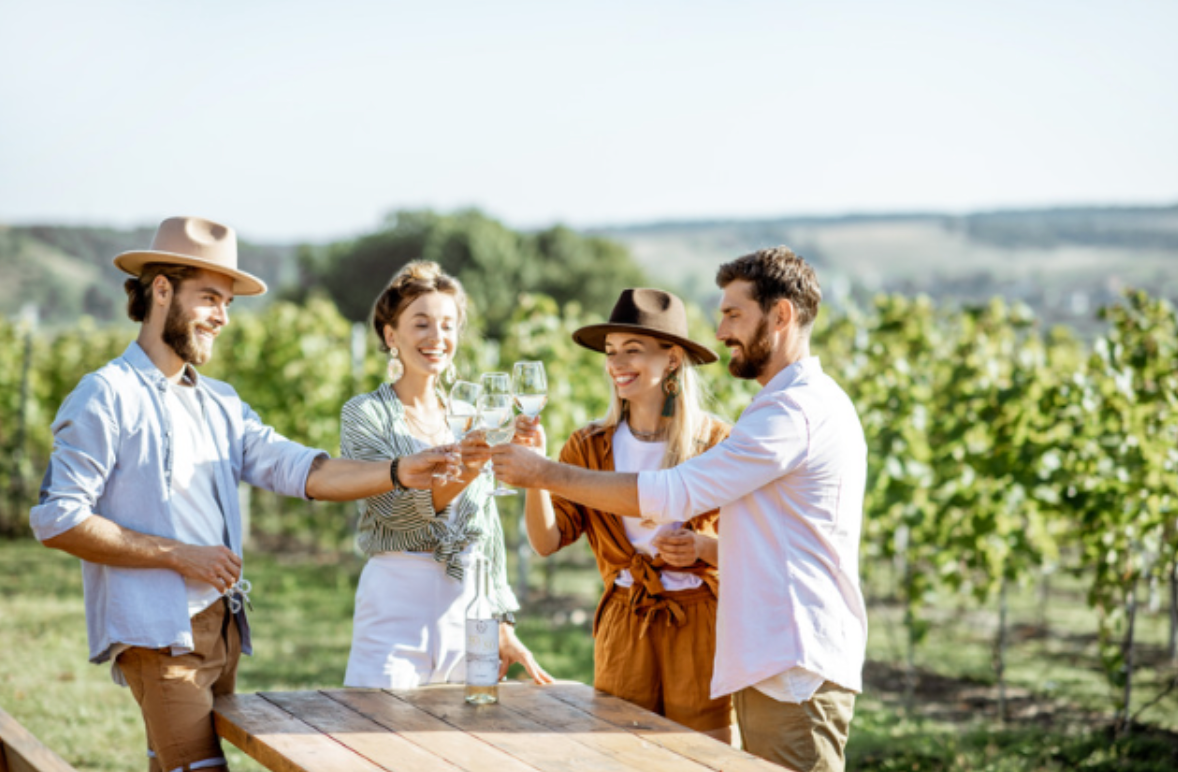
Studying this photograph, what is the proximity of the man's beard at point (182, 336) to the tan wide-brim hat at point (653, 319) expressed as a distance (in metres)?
1.08

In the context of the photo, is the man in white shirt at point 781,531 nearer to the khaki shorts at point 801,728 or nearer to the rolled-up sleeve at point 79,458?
the khaki shorts at point 801,728

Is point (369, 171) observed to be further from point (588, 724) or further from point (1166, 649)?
point (588, 724)

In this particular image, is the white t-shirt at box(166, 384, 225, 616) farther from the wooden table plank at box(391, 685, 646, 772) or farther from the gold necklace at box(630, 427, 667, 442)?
the gold necklace at box(630, 427, 667, 442)

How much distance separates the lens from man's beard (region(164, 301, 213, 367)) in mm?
2908

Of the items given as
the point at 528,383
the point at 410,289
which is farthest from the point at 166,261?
the point at 528,383

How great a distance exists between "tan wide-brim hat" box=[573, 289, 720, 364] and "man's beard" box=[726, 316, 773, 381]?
0.99ft

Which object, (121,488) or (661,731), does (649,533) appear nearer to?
(661,731)

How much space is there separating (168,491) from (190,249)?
624mm

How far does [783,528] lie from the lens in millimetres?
2670

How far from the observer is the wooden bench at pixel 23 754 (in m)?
2.36

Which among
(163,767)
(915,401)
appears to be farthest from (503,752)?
(915,401)

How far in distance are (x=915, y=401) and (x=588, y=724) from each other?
4.06m

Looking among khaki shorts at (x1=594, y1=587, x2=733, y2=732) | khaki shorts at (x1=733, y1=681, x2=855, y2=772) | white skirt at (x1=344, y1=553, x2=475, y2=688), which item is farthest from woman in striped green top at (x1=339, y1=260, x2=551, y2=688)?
khaki shorts at (x1=733, y1=681, x2=855, y2=772)

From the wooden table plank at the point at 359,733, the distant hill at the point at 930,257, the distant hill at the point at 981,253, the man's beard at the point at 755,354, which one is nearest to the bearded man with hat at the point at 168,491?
the wooden table plank at the point at 359,733
